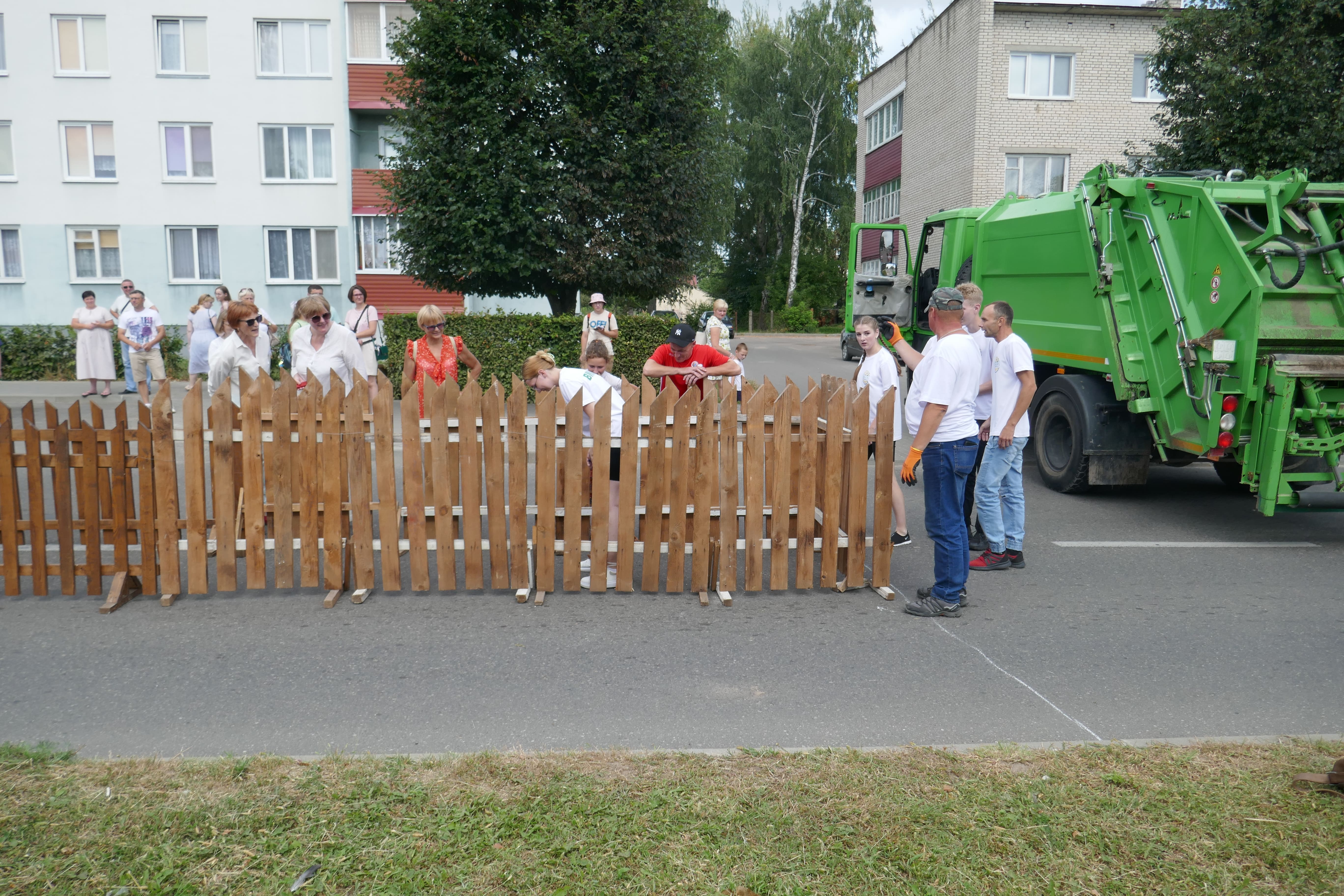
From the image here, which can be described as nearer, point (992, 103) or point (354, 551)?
point (354, 551)

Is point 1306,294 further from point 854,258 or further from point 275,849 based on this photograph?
point 275,849

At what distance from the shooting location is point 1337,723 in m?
4.30

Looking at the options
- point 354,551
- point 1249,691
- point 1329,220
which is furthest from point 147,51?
point 1249,691

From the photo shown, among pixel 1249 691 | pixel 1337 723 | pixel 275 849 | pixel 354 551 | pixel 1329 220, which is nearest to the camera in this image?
pixel 275 849

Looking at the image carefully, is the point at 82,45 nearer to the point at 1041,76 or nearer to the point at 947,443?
the point at 1041,76

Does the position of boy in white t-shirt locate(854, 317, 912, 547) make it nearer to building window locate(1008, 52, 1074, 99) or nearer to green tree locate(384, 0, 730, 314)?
green tree locate(384, 0, 730, 314)

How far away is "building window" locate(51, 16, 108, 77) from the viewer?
90.7 feet

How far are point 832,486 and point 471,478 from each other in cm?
219

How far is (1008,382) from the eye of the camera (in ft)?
22.3

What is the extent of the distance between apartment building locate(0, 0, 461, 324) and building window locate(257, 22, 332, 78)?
0.04 metres

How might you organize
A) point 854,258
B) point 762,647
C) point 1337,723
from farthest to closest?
point 854,258
point 762,647
point 1337,723

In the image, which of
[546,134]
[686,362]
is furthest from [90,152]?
[686,362]

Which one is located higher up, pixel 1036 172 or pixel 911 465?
pixel 1036 172

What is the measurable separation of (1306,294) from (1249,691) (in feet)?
13.6
